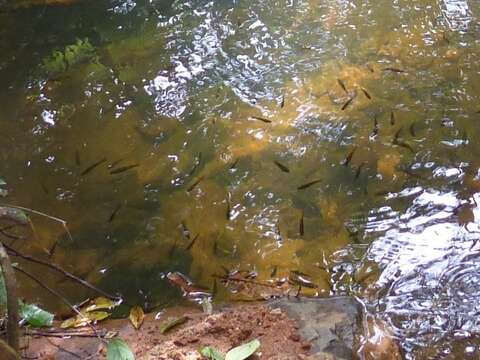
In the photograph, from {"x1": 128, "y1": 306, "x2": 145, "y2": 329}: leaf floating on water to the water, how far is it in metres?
0.11

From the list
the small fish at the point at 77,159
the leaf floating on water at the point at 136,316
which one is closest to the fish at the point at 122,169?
the small fish at the point at 77,159

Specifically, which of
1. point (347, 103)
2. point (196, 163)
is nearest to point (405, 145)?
point (347, 103)

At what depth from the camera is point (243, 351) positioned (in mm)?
2609

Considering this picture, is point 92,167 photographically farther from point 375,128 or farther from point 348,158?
point 375,128

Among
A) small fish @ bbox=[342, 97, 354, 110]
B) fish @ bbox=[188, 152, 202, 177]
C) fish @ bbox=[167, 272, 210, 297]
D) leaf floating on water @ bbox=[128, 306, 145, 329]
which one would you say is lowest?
fish @ bbox=[167, 272, 210, 297]

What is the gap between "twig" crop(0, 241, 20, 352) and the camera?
2.01 meters

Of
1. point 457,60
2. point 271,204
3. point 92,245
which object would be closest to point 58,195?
point 92,245

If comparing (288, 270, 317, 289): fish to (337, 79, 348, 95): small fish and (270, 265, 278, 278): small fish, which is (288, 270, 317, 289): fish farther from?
(337, 79, 348, 95): small fish

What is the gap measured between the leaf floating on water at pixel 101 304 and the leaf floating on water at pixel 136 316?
0.14 metres

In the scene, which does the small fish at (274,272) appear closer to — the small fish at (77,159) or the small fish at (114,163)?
the small fish at (114,163)

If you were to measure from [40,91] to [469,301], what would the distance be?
4.25 meters

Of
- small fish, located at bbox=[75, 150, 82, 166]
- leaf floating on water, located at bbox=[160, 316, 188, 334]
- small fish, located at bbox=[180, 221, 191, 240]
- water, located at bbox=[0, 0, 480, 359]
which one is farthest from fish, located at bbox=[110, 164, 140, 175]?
leaf floating on water, located at bbox=[160, 316, 188, 334]

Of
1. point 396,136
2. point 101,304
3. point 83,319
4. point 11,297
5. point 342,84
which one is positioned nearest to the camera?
point 11,297

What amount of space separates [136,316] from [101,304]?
11.4 inches
